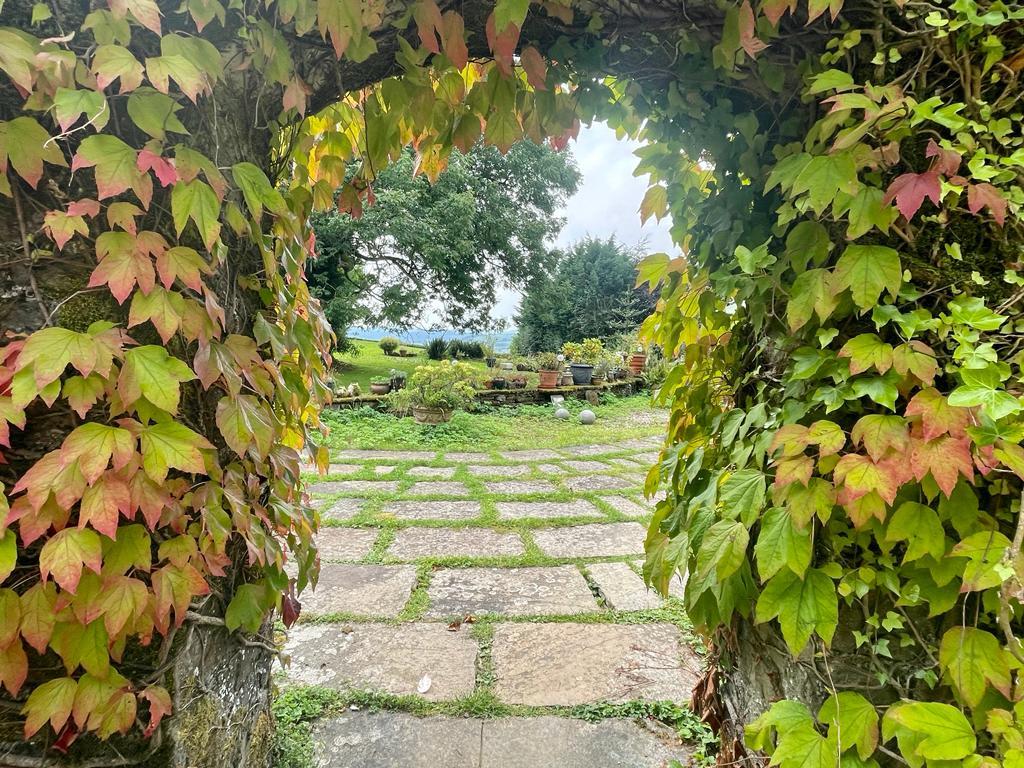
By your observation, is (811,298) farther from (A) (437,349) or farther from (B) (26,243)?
(A) (437,349)

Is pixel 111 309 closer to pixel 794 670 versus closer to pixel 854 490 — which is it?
pixel 854 490

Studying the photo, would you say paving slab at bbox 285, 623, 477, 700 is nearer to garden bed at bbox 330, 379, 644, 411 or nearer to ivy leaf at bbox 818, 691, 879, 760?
ivy leaf at bbox 818, 691, 879, 760

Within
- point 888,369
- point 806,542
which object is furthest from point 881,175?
point 806,542

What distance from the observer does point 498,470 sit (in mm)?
4793

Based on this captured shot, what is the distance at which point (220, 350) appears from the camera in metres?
0.96

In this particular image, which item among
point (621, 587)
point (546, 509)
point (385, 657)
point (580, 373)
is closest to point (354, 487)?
point (546, 509)

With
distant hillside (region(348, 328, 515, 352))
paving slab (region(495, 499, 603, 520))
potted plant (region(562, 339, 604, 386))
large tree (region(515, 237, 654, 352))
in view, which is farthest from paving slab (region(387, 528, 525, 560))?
large tree (region(515, 237, 654, 352))

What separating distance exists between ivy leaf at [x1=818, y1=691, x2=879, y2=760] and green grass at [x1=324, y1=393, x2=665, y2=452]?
5.04 meters

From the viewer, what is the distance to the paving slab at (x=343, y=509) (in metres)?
3.45

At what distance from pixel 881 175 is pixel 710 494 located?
27.4 inches

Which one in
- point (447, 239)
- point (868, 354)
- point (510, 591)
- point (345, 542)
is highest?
point (447, 239)

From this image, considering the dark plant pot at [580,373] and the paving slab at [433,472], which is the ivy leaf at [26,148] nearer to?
the paving slab at [433,472]

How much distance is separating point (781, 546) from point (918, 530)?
0.67 feet

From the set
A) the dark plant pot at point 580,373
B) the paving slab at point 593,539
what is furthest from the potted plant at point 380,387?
the paving slab at point 593,539
